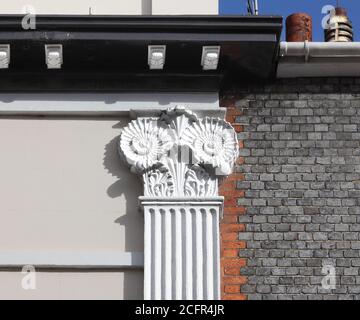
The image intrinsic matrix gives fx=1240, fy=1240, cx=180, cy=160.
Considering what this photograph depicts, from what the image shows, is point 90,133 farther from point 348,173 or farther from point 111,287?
point 348,173

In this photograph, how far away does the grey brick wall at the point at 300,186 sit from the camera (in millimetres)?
11227

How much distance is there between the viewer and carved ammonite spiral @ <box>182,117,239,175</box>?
11492 mm

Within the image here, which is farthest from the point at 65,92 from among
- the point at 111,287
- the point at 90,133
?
the point at 111,287

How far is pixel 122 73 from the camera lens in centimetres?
1177

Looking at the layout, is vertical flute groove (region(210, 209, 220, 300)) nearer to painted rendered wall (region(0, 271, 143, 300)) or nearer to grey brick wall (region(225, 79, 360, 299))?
grey brick wall (region(225, 79, 360, 299))

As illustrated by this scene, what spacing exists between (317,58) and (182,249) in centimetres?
232

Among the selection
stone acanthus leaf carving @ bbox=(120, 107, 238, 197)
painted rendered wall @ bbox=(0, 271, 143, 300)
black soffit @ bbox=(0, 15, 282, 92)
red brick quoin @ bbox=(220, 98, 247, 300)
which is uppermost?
black soffit @ bbox=(0, 15, 282, 92)

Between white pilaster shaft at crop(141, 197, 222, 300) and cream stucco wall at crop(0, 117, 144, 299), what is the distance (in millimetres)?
166

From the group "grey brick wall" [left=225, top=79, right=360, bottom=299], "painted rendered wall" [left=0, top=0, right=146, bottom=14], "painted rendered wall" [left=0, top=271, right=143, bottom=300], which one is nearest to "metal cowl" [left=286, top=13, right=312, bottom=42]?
"grey brick wall" [left=225, top=79, right=360, bottom=299]

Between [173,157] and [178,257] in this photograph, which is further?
[173,157]

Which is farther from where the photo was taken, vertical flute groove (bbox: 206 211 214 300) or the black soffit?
the black soffit

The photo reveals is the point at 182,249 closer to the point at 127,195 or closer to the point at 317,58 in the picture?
the point at 127,195

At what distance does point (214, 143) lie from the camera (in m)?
11.6

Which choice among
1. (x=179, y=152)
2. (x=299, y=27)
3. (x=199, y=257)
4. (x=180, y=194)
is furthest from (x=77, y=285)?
(x=299, y=27)
